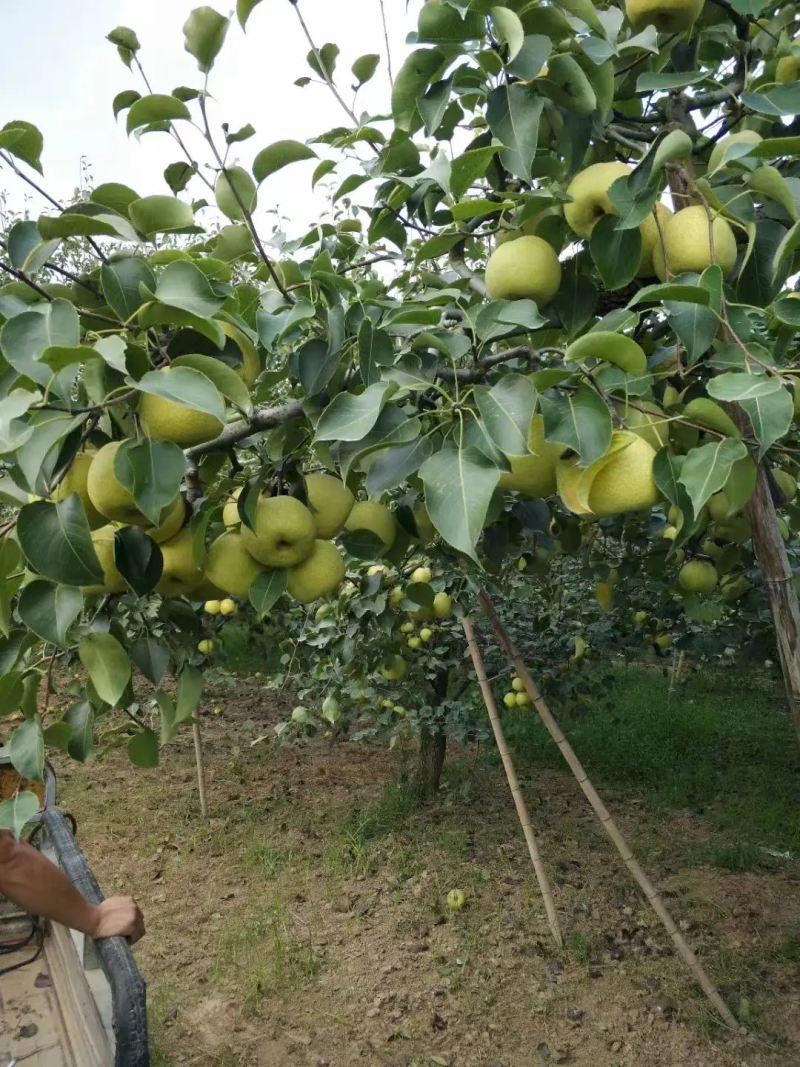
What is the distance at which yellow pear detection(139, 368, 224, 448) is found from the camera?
0.92 m

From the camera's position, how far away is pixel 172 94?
1042 millimetres

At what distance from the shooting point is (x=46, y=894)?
1857mm

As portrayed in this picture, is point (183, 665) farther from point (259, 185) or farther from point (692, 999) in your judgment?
point (692, 999)

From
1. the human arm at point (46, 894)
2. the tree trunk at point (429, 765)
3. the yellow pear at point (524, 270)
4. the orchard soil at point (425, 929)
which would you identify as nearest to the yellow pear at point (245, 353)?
the yellow pear at point (524, 270)

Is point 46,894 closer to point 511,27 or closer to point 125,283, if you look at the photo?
point 125,283

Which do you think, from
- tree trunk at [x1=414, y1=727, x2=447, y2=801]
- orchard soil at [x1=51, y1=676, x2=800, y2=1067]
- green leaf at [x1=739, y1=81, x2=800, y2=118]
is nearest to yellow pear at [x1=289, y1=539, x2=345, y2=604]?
green leaf at [x1=739, y1=81, x2=800, y2=118]

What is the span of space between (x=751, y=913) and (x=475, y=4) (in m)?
3.81

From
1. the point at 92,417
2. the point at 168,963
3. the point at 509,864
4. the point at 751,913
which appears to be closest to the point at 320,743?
the point at 509,864

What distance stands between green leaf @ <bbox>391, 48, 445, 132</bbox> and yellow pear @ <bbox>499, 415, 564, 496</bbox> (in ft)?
1.66

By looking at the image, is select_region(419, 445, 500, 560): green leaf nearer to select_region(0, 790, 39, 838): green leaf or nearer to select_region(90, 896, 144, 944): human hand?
select_region(0, 790, 39, 838): green leaf

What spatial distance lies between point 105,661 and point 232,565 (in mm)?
215

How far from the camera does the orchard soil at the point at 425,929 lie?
2934 mm

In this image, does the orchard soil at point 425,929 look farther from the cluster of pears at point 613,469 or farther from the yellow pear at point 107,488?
the yellow pear at point 107,488

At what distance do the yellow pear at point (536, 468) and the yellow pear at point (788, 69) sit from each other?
70 cm
